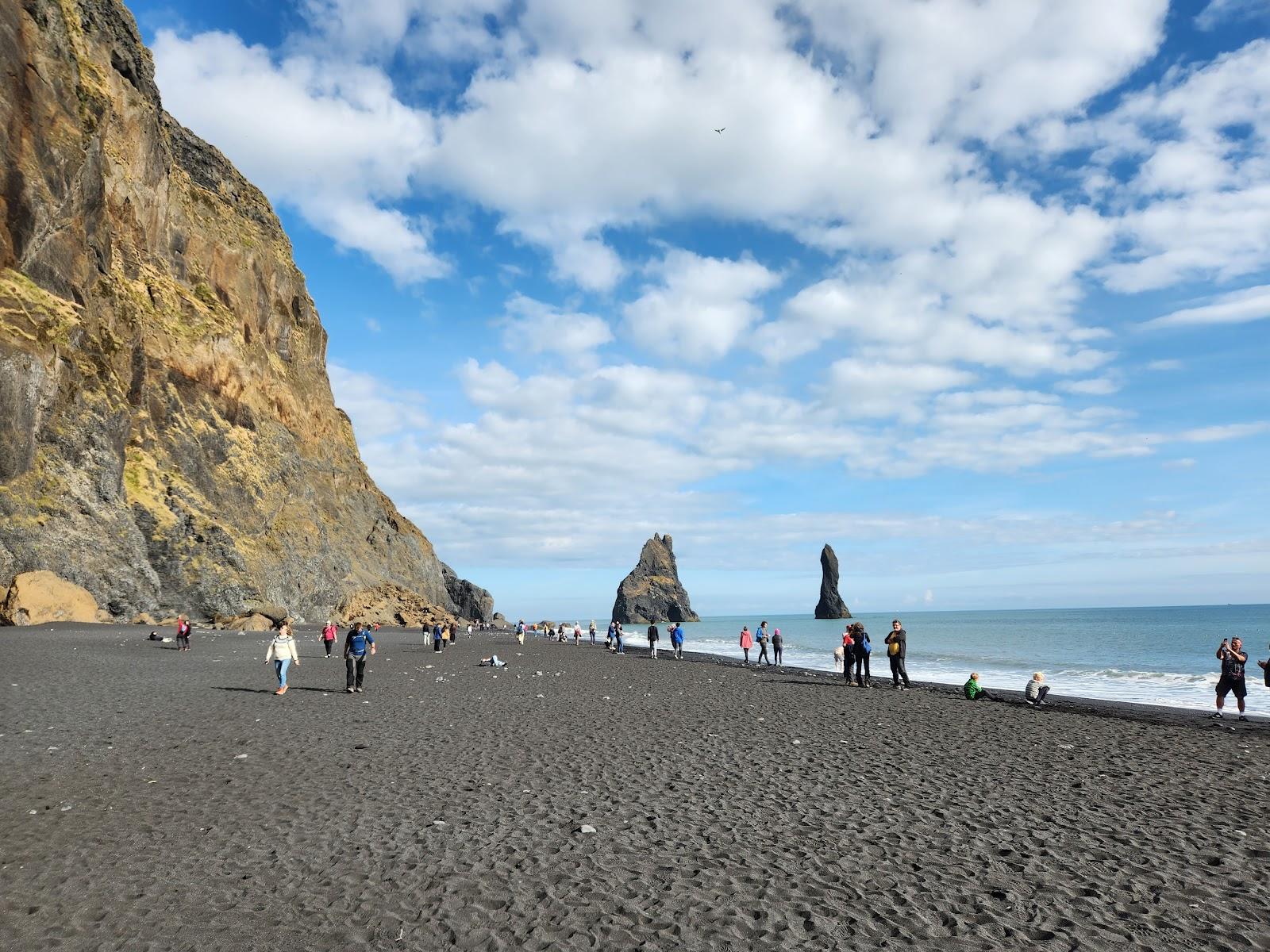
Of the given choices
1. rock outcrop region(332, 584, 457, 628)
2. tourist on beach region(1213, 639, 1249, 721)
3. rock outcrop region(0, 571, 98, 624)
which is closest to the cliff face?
rock outcrop region(0, 571, 98, 624)

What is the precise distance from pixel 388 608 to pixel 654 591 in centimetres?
11271

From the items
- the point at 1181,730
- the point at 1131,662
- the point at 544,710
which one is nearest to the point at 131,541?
the point at 544,710

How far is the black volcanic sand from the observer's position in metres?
5.81

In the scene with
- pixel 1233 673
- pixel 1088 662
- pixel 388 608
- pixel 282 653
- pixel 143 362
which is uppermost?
pixel 143 362

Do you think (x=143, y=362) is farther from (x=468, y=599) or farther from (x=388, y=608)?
(x=468, y=599)

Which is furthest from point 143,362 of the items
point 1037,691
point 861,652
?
point 1037,691

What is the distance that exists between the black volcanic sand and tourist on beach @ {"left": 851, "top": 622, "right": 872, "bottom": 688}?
7264mm

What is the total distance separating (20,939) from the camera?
546 cm

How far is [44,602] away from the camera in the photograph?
35.0m

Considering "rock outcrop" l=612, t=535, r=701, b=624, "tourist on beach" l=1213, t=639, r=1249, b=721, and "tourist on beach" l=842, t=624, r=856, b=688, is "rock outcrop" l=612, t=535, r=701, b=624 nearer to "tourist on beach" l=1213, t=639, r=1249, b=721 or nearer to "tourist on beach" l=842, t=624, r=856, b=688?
"tourist on beach" l=842, t=624, r=856, b=688

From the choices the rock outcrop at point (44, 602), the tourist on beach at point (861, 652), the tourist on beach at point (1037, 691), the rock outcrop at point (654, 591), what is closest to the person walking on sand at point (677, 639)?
the tourist on beach at point (861, 652)

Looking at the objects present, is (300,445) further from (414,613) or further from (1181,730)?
(1181,730)

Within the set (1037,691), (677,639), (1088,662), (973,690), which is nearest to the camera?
(1037,691)

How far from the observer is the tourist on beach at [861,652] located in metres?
24.3
